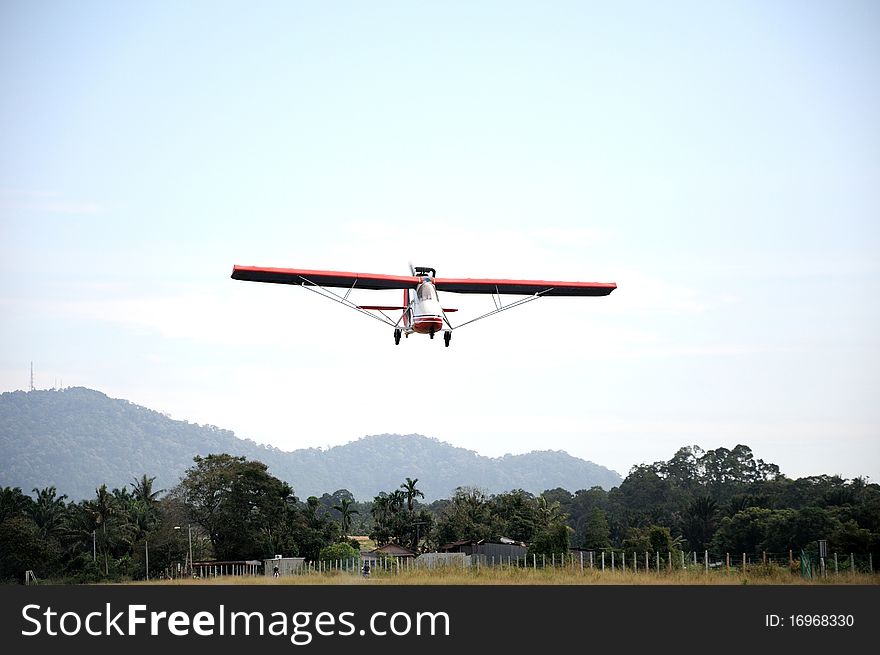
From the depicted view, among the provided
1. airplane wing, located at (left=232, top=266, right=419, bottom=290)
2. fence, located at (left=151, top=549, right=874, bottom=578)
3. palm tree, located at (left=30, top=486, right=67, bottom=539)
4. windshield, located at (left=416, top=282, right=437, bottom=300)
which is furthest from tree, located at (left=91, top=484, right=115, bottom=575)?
windshield, located at (left=416, top=282, right=437, bottom=300)

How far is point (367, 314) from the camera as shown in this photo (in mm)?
40000

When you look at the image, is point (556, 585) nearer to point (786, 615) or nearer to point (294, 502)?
point (786, 615)

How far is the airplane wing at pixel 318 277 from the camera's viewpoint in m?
40.8

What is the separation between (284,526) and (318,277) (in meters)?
41.1

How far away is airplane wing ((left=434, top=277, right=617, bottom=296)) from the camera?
143ft

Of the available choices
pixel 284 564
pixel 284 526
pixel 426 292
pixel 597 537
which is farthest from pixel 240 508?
pixel 426 292

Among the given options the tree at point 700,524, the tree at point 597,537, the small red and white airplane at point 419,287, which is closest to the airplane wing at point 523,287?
the small red and white airplane at point 419,287

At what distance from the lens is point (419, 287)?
3781 centimetres

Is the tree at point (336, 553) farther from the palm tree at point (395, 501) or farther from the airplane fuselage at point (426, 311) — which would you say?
the airplane fuselage at point (426, 311)

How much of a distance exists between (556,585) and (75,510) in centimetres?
7166

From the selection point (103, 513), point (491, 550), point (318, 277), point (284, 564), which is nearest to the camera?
point (318, 277)

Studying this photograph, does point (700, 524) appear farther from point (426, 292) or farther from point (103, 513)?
point (426, 292)

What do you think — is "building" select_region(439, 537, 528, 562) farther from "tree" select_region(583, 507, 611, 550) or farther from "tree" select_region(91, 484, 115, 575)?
"tree" select_region(91, 484, 115, 575)

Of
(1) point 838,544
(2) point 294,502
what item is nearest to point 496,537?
(2) point 294,502
